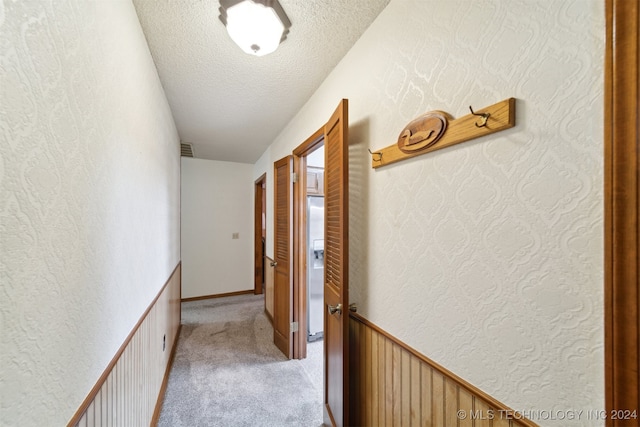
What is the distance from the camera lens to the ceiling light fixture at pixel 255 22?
1.06 m

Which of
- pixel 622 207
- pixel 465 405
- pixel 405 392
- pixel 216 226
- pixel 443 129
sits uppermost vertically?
pixel 443 129

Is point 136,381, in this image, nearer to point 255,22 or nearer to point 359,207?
point 359,207

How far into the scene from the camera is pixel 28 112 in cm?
51

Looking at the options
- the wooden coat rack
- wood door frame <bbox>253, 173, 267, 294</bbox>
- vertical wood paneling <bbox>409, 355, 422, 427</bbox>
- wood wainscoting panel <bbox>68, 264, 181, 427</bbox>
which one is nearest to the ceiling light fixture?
the wooden coat rack

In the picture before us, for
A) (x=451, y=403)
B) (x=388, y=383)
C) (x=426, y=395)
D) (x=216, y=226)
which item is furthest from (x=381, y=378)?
(x=216, y=226)

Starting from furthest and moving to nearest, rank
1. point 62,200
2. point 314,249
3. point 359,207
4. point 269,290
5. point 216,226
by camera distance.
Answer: point 216,226
point 269,290
point 314,249
point 359,207
point 62,200

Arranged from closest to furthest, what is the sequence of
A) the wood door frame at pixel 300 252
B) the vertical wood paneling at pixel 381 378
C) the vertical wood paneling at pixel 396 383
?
1. the vertical wood paneling at pixel 396 383
2. the vertical wood paneling at pixel 381 378
3. the wood door frame at pixel 300 252

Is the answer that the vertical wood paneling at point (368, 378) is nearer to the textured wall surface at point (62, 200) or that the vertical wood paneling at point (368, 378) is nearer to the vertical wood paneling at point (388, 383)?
the vertical wood paneling at point (388, 383)

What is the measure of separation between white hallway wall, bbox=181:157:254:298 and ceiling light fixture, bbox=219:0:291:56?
3218mm

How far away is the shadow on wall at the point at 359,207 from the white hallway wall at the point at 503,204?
0.48ft

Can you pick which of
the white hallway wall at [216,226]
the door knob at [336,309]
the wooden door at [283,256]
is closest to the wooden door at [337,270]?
the door knob at [336,309]

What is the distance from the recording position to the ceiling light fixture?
3.47 ft

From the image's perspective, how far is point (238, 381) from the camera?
2.04 m

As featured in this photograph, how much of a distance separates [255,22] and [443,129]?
967mm
